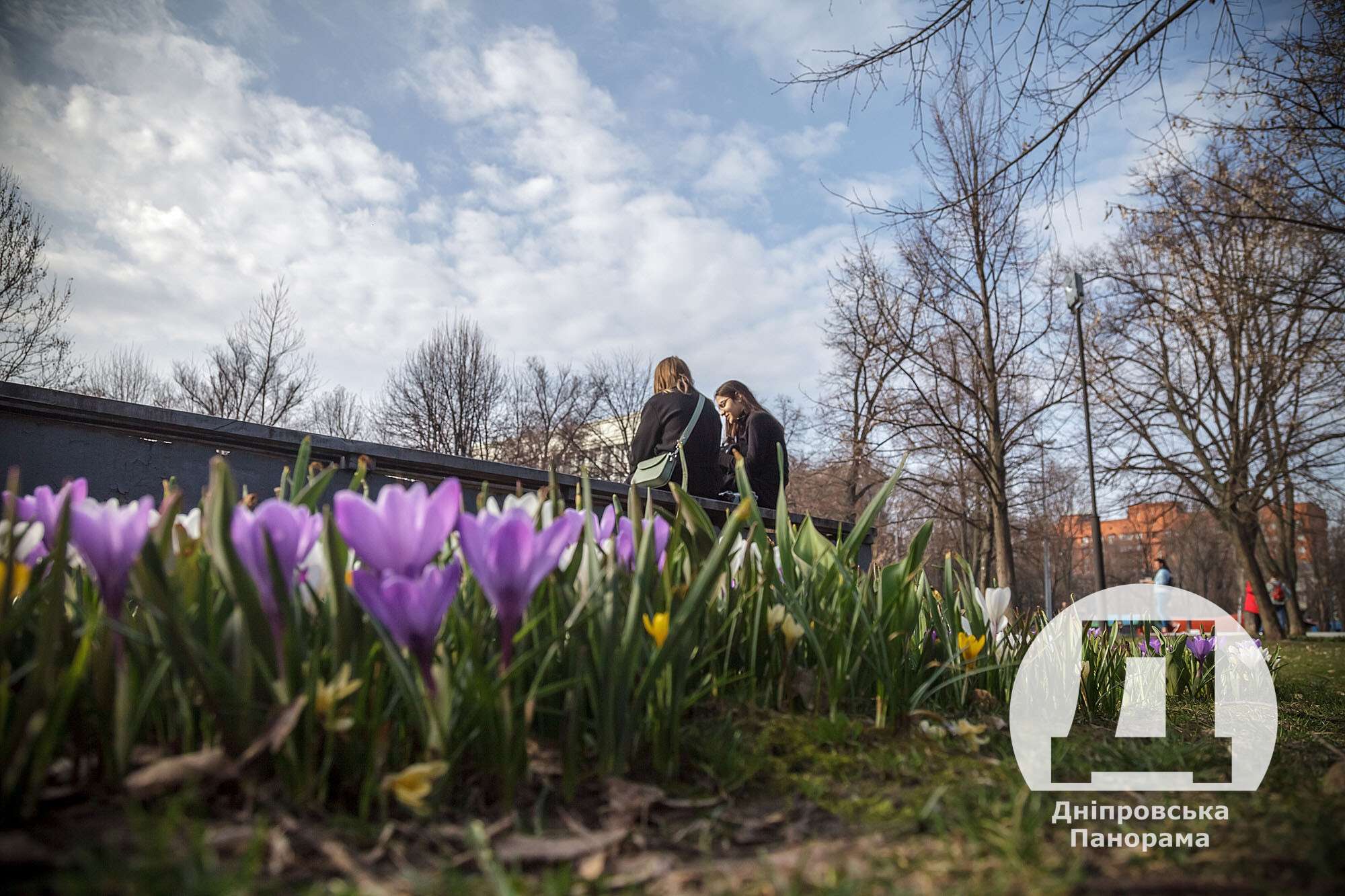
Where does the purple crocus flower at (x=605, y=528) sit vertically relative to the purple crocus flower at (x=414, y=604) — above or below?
above

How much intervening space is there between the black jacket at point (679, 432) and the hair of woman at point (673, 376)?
170mm

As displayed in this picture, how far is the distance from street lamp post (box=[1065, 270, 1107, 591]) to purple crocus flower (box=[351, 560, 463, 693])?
1640 centimetres

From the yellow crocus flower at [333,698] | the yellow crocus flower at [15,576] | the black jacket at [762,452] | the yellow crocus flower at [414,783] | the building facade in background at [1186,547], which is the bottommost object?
Answer: the yellow crocus flower at [414,783]

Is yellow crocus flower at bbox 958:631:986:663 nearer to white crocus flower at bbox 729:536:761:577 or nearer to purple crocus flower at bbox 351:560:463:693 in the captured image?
white crocus flower at bbox 729:536:761:577

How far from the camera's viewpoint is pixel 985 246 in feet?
56.6

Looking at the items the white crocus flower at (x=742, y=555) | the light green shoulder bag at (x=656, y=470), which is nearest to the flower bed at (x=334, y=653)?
the white crocus flower at (x=742, y=555)

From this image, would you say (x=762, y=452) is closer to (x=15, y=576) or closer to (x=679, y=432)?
(x=679, y=432)

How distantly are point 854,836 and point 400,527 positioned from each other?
2.43 ft

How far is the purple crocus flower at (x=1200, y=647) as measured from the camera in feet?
11.8

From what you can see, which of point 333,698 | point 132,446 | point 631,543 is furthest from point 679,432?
point 333,698

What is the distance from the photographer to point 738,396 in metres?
6.12

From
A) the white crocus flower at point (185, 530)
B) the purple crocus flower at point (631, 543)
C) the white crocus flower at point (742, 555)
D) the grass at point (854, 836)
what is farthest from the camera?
the white crocus flower at point (742, 555)

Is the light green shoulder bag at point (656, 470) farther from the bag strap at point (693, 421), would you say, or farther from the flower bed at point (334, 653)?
the flower bed at point (334, 653)

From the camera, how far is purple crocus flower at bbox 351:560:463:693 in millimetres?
1072
